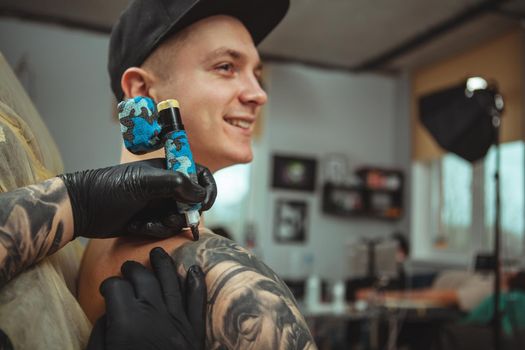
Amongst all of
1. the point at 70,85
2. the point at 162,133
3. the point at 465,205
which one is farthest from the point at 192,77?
the point at 465,205

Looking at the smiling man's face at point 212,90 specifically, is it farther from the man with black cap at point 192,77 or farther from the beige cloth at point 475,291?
the beige cloth at point 475,291

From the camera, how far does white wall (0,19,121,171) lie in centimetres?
542

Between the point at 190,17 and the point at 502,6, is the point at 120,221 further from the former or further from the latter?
the point at 502,6

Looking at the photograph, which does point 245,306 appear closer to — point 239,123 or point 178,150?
point 178,150

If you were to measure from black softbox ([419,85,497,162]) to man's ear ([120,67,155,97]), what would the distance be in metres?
2.76

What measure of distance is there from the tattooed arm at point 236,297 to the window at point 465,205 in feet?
15.9

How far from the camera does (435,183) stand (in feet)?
21.8

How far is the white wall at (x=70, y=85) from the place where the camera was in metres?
5.42

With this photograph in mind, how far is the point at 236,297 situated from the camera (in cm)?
73

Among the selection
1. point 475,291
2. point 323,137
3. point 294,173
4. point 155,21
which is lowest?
point 475,291

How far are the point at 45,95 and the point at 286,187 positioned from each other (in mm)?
2923

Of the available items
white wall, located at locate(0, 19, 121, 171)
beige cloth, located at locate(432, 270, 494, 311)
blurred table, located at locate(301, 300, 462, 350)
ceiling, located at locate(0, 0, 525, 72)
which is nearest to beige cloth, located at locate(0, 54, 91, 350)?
blurred table, located at locate(301, 300, 462, 350)

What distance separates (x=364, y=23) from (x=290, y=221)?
8.11 feet

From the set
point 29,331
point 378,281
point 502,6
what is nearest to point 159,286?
point 29,331
